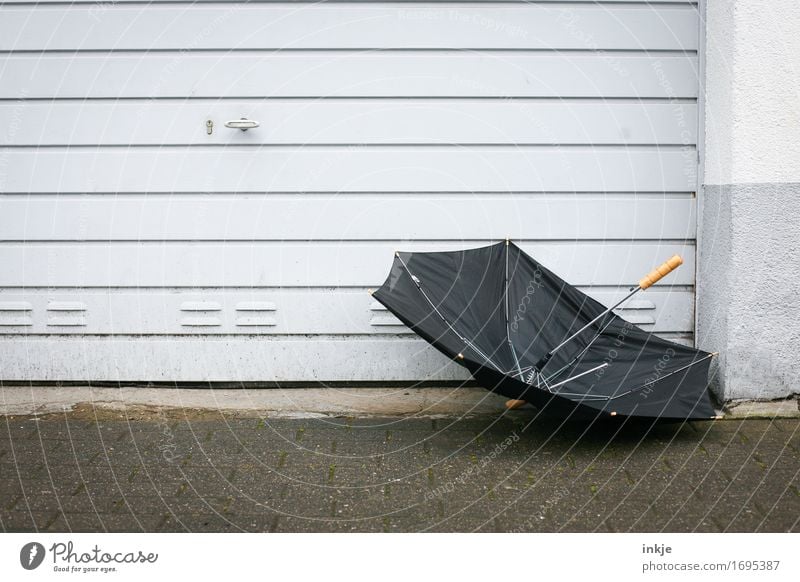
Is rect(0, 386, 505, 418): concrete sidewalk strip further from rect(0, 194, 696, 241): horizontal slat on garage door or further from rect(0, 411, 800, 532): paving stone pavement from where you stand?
rect(0, 194, 696, 241): horizontal slat on garage door

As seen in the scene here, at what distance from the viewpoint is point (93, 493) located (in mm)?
4344

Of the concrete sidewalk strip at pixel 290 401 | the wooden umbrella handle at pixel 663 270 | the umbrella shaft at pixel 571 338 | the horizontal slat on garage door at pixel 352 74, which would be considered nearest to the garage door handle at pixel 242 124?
the horizontal slat on garage door at pixel 352 74

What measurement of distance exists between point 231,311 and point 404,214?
1231 millimetres

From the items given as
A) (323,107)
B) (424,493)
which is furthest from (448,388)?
(323,107)

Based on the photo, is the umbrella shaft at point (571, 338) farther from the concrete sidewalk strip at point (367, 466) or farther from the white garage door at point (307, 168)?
the white garage door at point (307, 168)

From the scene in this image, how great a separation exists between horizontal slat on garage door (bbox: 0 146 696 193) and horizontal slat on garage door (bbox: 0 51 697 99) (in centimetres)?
34

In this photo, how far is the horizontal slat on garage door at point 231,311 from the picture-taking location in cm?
578

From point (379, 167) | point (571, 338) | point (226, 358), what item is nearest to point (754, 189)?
point (571, 338)

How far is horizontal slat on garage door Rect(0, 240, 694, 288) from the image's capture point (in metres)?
5.74

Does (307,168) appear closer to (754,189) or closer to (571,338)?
(571,338)

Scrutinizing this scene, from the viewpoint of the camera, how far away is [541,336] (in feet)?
16.7

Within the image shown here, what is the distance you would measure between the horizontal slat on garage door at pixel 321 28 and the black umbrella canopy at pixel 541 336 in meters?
1.35

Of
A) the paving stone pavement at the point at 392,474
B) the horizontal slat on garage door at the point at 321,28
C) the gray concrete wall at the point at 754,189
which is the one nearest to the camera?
the paving stone pavement at the point at 392,474

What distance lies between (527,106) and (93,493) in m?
3.30
